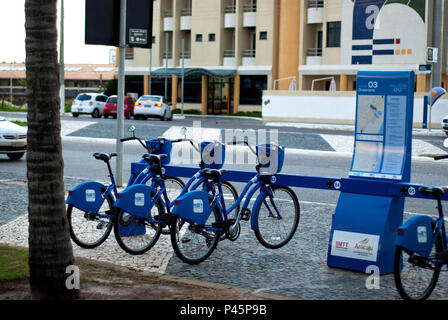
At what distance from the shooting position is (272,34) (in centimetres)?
5456

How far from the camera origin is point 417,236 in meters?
5.97

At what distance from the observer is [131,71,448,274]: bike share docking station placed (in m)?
7.00

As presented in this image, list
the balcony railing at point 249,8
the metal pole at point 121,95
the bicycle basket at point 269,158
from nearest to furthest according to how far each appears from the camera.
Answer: the bicycle basket at point 269,158, the metal pole at point 121,95, the balcony railing at point 249,8

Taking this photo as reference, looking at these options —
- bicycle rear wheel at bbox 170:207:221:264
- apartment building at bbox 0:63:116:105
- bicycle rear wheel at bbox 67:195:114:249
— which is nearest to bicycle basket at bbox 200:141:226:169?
bicycle rear wheel at bbox 170:207:221:264

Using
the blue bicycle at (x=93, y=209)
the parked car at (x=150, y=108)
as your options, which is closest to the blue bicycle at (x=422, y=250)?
the blue bicycle at (x=93, y=209)

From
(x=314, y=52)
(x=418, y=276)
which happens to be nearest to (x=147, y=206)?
(x=418, y=276)

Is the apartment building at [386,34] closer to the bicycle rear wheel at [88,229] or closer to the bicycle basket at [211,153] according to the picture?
the bicycle basket at [211,153]

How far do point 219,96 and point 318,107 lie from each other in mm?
20763

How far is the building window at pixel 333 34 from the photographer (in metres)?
49.0

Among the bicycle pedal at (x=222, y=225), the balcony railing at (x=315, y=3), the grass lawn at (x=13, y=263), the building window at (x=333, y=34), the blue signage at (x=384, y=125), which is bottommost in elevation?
the grass lawn at (x=13, y=263)

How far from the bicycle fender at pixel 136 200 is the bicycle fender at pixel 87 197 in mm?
471

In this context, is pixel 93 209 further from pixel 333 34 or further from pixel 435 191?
pixel 333 34

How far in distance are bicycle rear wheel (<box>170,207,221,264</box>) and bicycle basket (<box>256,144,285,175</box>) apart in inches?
37.4

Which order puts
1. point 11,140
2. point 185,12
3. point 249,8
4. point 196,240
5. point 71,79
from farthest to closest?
point 71,79 → point 185,12 → point 249,8 → point 11,140 → point 196,240
